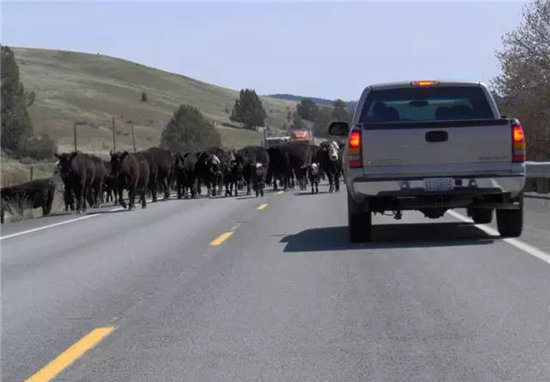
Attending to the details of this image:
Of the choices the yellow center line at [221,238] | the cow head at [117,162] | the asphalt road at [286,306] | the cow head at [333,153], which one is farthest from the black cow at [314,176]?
the asphalt road at [286,306]

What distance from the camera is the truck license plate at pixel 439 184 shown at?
13.1 metres

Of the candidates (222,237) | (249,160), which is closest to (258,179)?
(249,160)

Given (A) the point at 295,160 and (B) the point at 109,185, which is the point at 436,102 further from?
(A) the point at 295,160

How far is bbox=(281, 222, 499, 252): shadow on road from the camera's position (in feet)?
45.5

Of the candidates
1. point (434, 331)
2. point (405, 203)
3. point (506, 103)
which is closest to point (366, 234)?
point (405, 203)

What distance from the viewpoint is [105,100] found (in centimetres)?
14488

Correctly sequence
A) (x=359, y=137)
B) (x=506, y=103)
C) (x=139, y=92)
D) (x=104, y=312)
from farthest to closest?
(x=139, y=92) → (x=506, y=103) → (x=359, y=137) → (x=104, y=312)

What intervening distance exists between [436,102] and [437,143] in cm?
179

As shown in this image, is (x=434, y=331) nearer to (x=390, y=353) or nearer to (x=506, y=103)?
(x=390, y=353)

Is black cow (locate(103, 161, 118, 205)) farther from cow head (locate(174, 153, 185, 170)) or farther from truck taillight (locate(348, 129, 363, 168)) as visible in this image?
truck taillight (locate(348, 129, 363, 168))

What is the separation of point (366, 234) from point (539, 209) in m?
7.56

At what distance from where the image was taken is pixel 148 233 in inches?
698

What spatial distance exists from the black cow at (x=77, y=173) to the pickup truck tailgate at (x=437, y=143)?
1421 cm

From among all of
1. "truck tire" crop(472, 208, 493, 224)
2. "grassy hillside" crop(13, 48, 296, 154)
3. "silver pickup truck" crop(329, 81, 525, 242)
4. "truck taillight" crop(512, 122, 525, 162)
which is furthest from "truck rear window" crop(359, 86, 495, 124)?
"grassy hillside" crop(13, 48, 296, 154)
